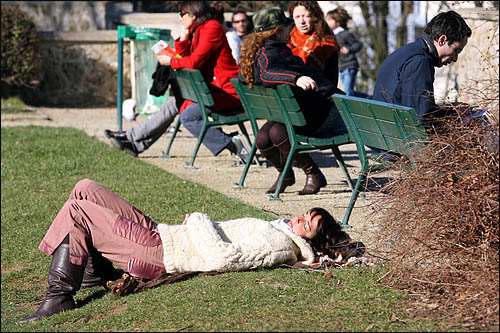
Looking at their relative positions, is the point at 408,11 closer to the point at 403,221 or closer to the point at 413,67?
the point at 413,67

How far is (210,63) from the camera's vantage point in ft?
29.4

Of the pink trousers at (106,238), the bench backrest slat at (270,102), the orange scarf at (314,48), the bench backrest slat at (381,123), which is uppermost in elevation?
the orange scarf at (314,48)

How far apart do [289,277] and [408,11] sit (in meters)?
13.6

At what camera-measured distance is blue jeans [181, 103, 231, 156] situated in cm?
886

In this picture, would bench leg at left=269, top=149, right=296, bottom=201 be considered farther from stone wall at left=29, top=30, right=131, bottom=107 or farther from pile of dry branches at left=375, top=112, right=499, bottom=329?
stone wall at left=29, top=30, right=131, bottom=107

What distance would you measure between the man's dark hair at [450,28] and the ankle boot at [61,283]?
2802 mm

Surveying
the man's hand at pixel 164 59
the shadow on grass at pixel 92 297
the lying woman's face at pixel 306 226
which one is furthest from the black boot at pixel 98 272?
the man's hand at pixel 164 59

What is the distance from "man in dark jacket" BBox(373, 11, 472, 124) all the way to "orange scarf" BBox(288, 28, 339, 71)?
1825 millimetres

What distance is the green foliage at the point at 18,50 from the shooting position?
14.9 m

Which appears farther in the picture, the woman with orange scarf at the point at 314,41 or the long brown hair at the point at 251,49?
the woman with orange scarf at the point at 314,41

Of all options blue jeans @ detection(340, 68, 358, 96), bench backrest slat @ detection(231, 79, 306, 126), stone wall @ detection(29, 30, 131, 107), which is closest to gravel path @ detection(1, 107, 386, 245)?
bench backrest slat @ detection(231, 79, 306, 126)

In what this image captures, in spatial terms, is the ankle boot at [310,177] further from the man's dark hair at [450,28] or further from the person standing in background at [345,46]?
the person standing in background at [345,46]

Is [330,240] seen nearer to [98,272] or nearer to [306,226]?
[306,226]

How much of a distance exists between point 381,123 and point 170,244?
1712 mm
